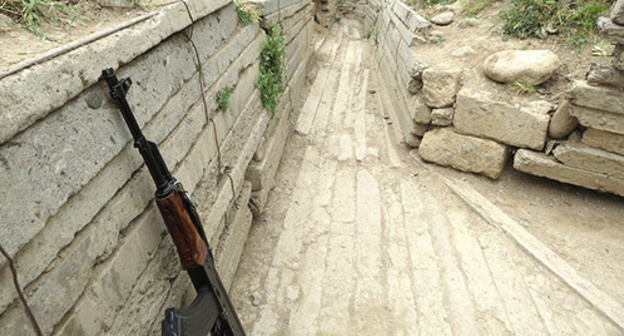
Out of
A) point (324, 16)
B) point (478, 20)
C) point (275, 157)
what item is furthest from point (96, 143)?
point (324, 16)

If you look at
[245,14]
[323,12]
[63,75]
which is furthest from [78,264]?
[323,12]

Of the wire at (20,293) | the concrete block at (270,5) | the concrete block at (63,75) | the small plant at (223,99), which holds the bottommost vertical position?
the small plant at (223,99)

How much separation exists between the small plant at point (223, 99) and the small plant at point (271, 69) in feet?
3.25

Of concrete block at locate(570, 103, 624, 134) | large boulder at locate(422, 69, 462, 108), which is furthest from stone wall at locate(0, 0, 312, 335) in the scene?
concrete block at locate(570, 103, 624, 134)

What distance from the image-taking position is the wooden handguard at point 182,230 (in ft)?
4.77

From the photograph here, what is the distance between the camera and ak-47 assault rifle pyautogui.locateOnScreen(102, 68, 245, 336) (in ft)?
4.36

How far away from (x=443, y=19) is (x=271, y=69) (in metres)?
3.17

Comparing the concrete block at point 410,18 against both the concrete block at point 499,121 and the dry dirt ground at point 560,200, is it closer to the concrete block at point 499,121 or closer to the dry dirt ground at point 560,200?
the dry dirt ground at point 560,200

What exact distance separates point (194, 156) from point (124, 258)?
33.1 inches

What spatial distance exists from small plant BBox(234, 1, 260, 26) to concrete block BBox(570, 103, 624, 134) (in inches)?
129

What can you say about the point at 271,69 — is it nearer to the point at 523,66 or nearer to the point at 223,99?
the point at 223,99

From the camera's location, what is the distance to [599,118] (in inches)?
125

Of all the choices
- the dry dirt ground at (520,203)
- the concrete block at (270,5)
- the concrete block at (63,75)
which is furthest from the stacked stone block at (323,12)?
the concrete block at (63,75)

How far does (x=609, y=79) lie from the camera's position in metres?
3.01
